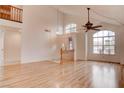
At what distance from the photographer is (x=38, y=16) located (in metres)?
10.9

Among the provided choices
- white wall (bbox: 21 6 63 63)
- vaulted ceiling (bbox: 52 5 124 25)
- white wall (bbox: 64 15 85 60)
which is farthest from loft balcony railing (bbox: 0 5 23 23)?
white wall (bbox: 64 15 85 60)

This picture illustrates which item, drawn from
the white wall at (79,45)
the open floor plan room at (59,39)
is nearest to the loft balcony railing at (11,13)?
the open floor plan room at (59,39)

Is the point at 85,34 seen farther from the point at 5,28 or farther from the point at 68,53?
the point at 5,28

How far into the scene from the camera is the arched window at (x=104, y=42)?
10395 mm

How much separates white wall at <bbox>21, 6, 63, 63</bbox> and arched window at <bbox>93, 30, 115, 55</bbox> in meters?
3.66

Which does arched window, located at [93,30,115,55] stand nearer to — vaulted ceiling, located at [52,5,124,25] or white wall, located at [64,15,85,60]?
white wall, located at [64,15,85,60]

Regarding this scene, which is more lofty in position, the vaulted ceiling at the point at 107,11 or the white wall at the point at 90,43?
the vaulted ceiling at the point at 107,11

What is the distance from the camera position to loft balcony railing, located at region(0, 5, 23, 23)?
26.9 feet

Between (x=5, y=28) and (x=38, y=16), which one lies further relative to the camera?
(x=38, y=16)

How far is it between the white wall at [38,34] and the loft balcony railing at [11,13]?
0.46m

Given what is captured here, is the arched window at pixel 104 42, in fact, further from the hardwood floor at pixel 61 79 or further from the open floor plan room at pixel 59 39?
the hardwood floor at pixel 61 79
